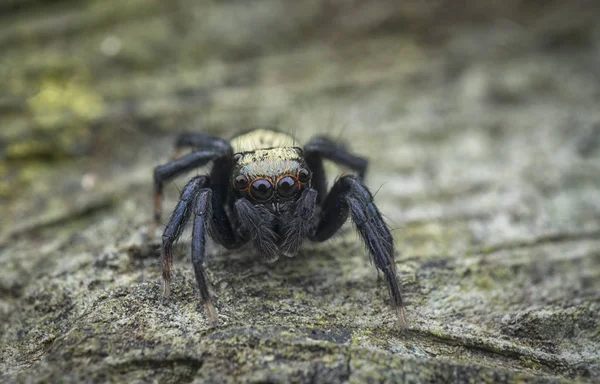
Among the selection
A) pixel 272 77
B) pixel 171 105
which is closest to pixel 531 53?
pixel 272 77

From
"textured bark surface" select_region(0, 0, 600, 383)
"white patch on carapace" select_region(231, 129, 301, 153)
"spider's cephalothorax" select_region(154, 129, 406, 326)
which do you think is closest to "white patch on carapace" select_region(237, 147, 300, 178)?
"spider's cephalothorax" select_region(154, 129, 406, 326)

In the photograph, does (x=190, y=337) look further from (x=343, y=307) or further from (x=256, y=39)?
(x=256, y=39)

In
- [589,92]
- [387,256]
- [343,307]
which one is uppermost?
[589,92]

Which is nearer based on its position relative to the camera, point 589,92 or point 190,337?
point 190,337

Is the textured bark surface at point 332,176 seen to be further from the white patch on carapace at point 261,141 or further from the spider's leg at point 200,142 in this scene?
the white patch on carapace at point 261,141

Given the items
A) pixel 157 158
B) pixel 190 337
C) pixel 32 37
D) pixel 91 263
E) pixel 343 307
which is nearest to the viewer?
pixel 190 337

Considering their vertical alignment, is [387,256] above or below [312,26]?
below

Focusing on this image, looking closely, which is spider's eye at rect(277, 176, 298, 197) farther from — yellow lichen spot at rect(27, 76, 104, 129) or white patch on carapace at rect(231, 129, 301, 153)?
yellow lichen spot at rect(27, 76, 104, 129)
